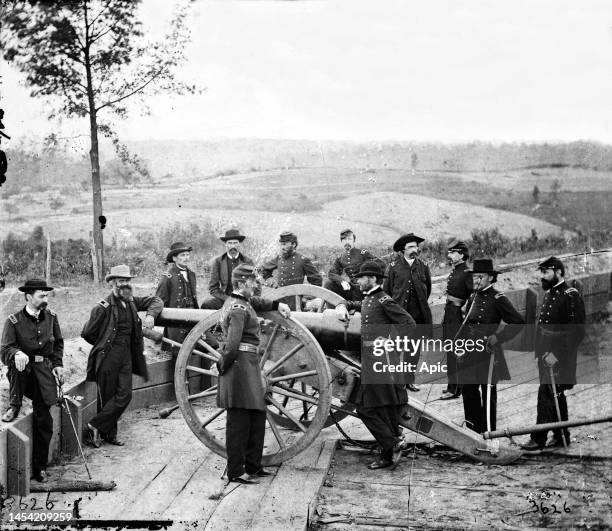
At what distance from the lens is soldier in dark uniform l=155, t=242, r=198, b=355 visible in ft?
28.1

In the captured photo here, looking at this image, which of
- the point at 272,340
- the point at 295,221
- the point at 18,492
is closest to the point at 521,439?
the point at 272,340

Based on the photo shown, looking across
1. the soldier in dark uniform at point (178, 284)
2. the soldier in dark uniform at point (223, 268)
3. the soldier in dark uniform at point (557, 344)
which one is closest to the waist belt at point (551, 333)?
the soldier in dark uniform at point (557, 344)

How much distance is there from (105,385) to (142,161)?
3.34 meters

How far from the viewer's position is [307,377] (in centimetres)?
687

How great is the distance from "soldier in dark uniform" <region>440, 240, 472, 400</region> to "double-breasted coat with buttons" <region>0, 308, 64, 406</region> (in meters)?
3.65

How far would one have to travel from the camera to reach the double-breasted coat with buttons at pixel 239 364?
6312 millimetres

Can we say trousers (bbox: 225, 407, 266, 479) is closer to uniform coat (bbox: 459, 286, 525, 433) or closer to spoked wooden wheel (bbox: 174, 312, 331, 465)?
spoked wooden wheel (bbox: 174, 312, 331, 465)

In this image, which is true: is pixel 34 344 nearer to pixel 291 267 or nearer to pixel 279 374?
pixel 279 374

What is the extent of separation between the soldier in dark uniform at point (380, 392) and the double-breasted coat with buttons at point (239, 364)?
837 millimetres

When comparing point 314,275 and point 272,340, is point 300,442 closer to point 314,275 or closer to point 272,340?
point 272,340

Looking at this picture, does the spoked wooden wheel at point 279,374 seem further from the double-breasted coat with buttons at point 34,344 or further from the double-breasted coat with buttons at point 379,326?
the double-breasted coat with buttons at point 34,344

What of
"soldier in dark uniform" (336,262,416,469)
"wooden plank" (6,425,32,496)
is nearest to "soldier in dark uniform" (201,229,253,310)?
"soldier in dark uniform" (336,262,416,469)

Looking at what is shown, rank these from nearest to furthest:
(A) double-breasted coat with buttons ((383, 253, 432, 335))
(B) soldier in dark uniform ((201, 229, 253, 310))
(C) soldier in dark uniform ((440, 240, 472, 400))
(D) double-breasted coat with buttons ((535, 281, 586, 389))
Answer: (D) double-breasted coat with buttons ((535, 281, 586, 389)) < (C) soldier in dark uniform ((440, 240, 472, 400)) < (A) double-breasted coat with buttons ((383, 253, 432, 335)) < (B) soldier in dark uniform ((201, 229, 253, 310))

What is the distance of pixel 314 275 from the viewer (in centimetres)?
889
